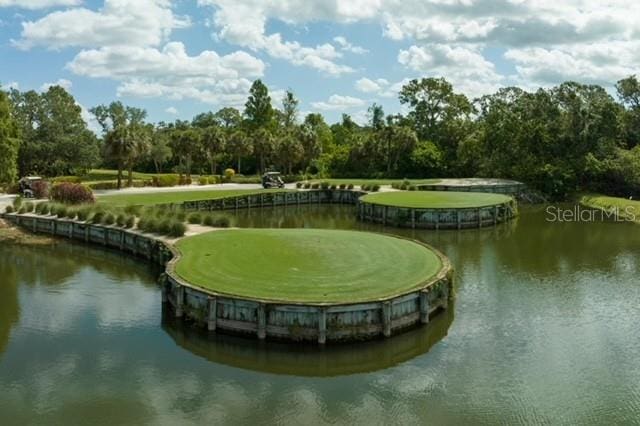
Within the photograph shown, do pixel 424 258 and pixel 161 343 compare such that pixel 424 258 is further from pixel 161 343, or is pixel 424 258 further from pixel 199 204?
pixel 199 204

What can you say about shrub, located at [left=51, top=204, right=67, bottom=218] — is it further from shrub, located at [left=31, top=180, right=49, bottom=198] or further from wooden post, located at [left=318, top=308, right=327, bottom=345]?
wooden post, located at [left=318, top=308, right=327, bottom=345]

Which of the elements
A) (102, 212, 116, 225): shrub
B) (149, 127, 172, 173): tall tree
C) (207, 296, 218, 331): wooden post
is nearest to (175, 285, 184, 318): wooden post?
(207, 296, 218, 331): wooden post

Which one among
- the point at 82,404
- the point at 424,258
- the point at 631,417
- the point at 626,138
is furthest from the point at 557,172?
the point at 82,404

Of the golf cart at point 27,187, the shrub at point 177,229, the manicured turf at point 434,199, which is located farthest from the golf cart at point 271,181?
the shrub at point 177,229

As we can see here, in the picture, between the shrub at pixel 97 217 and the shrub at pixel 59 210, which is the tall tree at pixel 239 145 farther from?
the shrub at pixel 97 217

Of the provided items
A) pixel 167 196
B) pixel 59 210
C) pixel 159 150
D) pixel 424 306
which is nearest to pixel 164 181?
pixel 167 196

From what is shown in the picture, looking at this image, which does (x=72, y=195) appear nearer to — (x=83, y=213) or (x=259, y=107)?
(x=83, y=213)

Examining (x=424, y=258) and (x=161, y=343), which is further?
(x=424, y=258)
